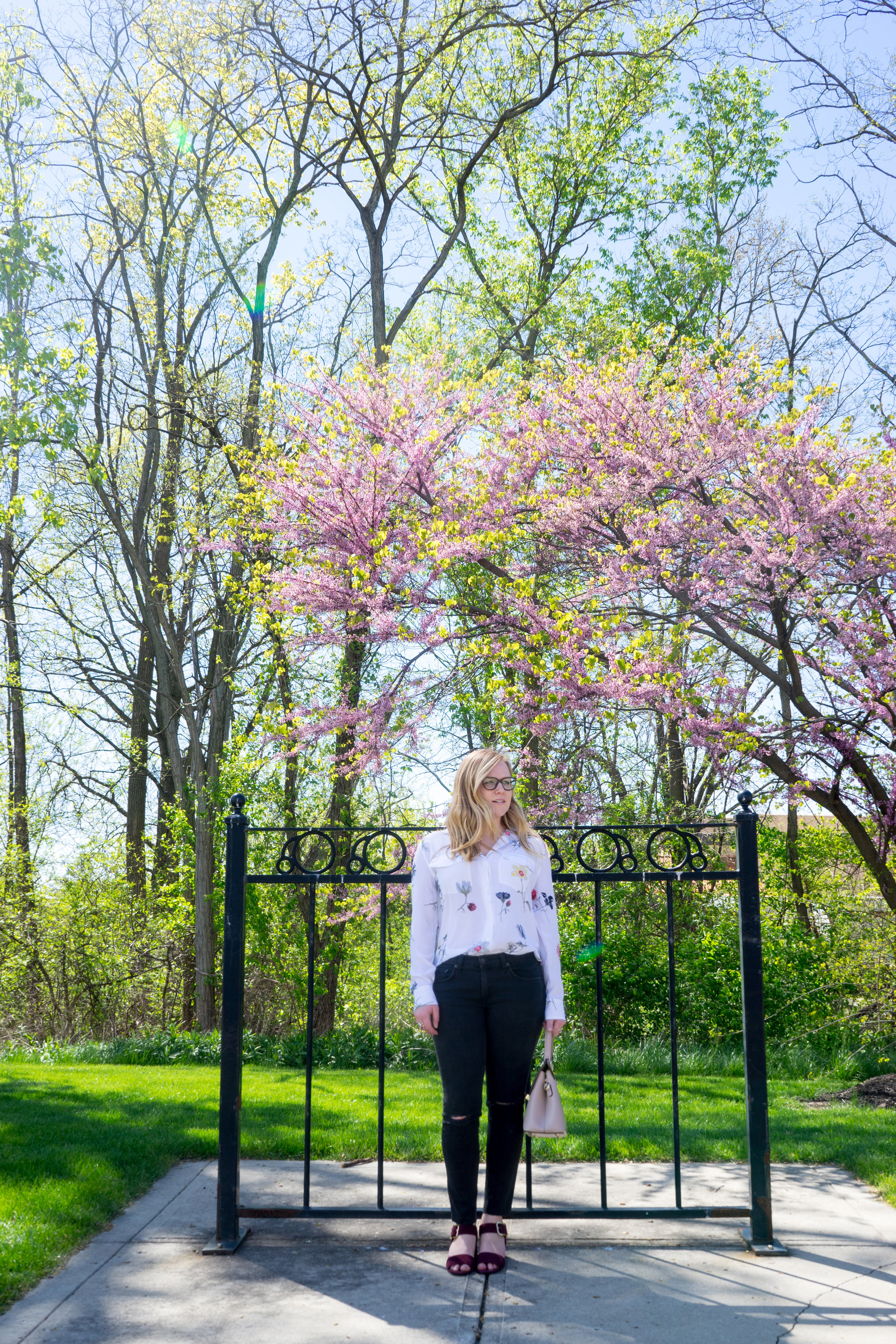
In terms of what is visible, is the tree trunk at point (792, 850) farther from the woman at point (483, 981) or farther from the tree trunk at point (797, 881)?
the woman at point (483, 981)

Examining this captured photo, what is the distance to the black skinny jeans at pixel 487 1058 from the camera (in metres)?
3.28

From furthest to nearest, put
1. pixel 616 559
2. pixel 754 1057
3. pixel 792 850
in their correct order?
pixel 792 850
pixel 616 559
pixel 754 1057

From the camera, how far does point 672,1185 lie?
14.4 ft

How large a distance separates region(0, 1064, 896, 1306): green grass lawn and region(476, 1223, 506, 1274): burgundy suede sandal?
1.38m

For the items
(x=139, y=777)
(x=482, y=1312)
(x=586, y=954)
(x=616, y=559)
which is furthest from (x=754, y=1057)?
(x=139, y=777)

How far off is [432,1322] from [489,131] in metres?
15.8

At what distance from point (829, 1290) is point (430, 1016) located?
4.82 feet

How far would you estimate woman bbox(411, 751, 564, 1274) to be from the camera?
3.28m

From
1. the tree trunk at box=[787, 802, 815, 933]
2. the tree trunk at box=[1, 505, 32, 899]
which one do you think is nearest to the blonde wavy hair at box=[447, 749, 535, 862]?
the tree trunk at box=[787, 802, 815, 933]

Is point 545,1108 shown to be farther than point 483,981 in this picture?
No

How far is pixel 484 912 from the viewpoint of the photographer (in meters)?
3.34

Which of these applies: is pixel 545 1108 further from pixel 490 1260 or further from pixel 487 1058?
pixel 490 1260

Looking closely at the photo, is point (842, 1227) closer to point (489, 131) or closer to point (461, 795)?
point (461, 795)

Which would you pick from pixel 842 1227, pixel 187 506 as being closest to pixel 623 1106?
pixel 842 1227
